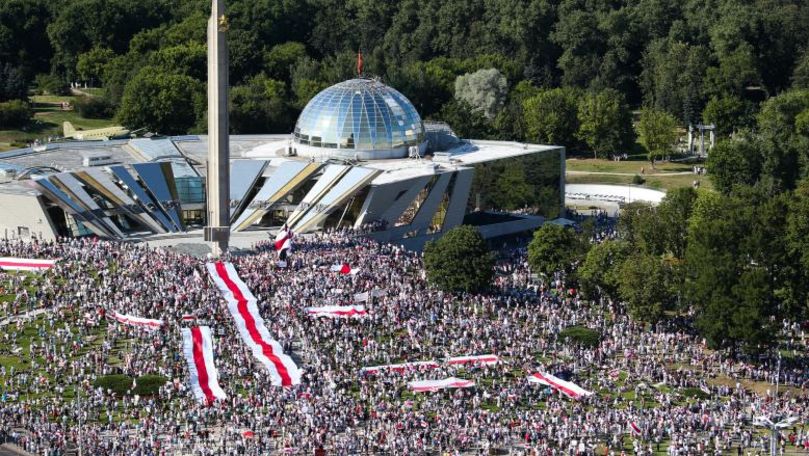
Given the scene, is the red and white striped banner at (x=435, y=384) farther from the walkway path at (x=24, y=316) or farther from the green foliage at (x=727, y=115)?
the green foliage at (x=727, y=115)

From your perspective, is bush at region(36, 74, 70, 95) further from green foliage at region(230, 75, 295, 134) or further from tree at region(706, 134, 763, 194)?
tree at region(706, 134, 763, 194)

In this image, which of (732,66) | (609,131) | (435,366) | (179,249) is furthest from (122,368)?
(732,66)

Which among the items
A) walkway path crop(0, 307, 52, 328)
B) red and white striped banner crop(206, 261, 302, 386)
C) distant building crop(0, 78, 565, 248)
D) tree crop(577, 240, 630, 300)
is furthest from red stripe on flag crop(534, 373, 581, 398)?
distant building crop(0, 78, 565, 248)

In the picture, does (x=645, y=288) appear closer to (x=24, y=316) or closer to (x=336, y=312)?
(x=336, y=312)

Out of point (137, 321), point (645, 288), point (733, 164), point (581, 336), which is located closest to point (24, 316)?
point (137, 321)

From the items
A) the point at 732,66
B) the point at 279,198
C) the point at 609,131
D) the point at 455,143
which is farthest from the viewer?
the point at 732,66

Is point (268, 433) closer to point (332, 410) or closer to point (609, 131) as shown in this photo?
point (332, 410)
